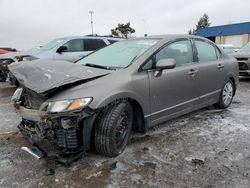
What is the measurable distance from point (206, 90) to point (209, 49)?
2.88 feet

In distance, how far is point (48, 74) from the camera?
125 inches

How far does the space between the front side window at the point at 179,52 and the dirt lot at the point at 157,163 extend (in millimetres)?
1107

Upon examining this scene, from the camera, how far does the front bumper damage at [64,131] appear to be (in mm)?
2834

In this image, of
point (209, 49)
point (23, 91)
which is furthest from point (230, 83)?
point (23, 91)

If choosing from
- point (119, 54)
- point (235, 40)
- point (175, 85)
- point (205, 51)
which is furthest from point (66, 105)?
point (235, 40)

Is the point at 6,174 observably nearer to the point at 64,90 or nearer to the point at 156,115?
the point at 64,90

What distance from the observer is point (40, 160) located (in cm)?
324

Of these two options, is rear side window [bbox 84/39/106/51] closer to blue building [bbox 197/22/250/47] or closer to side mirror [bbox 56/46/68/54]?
side mirror [bbox 56/46/68/54]

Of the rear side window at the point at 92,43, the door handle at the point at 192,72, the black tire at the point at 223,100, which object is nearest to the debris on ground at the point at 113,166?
the door handle at the point at 192,72

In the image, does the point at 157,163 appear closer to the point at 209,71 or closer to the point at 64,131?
the point at 64,131

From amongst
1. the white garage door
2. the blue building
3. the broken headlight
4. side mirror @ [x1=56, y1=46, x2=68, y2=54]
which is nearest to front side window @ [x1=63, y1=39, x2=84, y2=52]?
side mirror @ [x1=56, y1=46, x2=68, y2=54]

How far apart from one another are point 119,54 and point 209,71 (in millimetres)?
1749

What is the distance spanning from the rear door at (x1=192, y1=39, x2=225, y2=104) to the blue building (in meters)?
35.2

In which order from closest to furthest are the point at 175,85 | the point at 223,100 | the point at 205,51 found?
the point at 175,85, the point at 205,51, the point at 223,100
